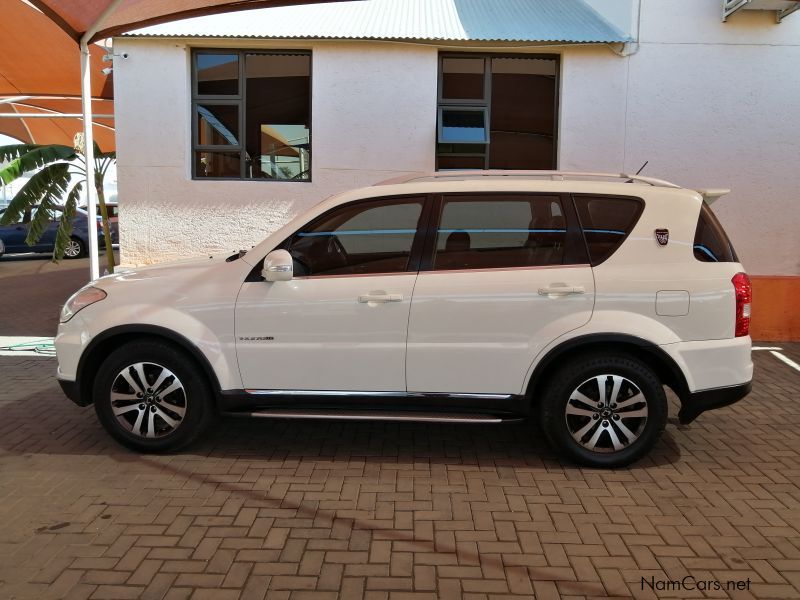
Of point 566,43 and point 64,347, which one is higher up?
point 566,43

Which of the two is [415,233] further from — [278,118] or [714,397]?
[278,118]

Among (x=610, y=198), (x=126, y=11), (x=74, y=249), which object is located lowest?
(x=74, y=249)

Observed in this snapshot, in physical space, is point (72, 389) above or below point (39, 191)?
below

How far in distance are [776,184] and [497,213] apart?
19.2 ft

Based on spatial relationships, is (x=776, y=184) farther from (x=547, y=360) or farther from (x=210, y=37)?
(x=210, y=37)

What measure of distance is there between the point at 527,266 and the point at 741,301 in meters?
1.33

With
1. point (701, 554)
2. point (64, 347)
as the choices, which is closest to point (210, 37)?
point (64, 347)

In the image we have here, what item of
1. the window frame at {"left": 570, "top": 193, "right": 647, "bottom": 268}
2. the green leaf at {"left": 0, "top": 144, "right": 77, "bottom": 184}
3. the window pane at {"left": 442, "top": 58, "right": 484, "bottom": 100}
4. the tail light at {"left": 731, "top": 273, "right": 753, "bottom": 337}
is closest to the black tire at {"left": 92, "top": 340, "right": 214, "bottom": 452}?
the window frame at {"left": 570, "top": 193, "right": 647, "bottom": 268}

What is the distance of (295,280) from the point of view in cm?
471

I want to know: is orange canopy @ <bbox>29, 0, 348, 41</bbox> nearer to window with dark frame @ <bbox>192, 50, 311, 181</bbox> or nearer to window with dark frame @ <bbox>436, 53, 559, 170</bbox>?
window with dark frame @ <bbox>192, 50, 311, 181</bbox>

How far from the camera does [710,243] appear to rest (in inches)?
182

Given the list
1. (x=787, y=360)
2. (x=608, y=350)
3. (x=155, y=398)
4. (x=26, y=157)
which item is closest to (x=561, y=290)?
(x=608, y=350)

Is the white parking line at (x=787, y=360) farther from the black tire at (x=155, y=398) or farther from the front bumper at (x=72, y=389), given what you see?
the front bumper at (x=72, y=389)

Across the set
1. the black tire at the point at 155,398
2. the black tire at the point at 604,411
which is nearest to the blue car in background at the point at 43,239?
the black tire at the point at 155,398
